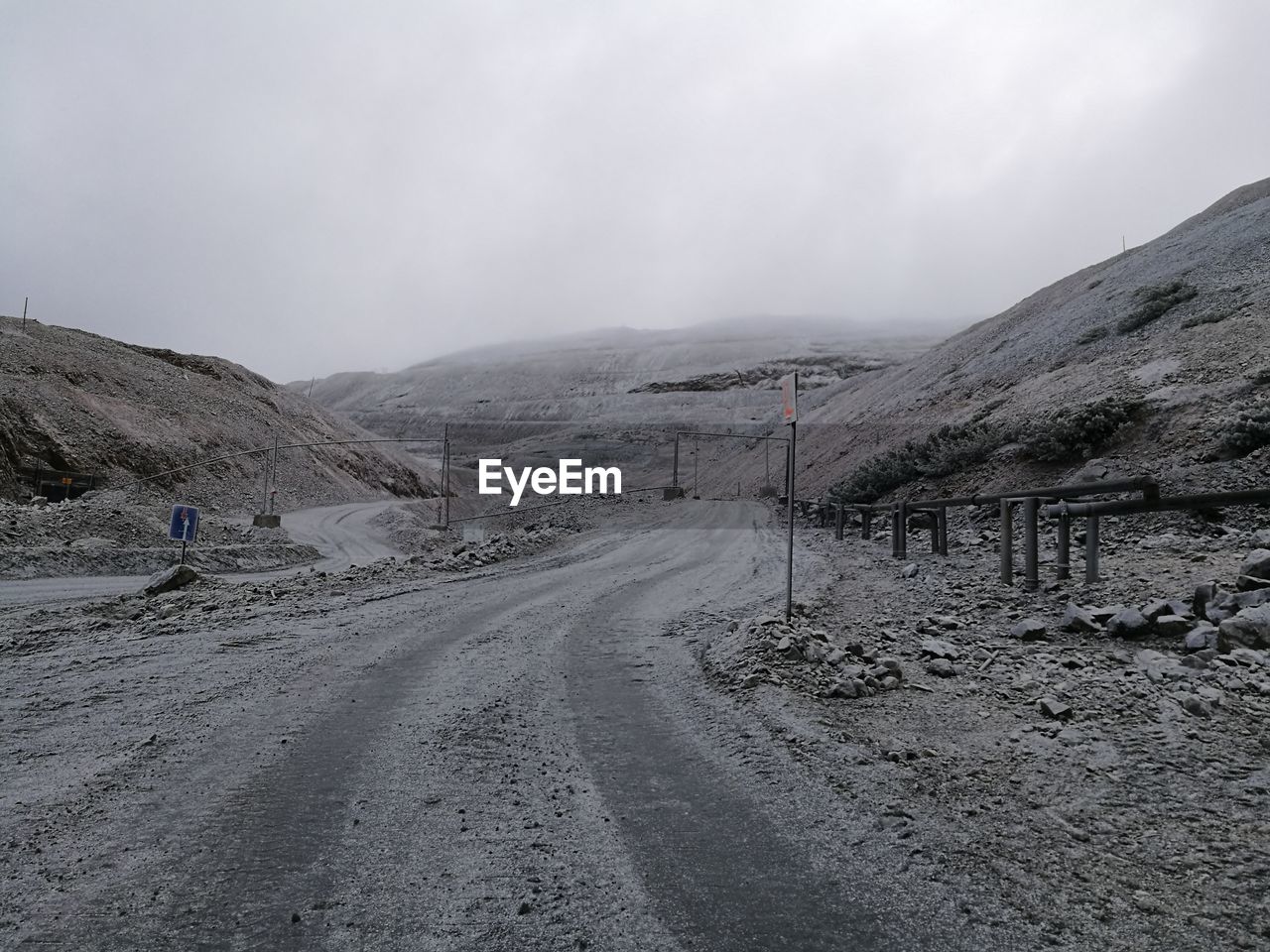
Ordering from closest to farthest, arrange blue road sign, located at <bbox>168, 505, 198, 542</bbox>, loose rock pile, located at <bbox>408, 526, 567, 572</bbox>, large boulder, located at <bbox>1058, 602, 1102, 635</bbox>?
large boulder, located at <bbox>1058, 602, 1102, 635</bbox>
blue road sign, located at <bbox>168, 505, 198, 542</bbox>
loose rock pile, located at <bbox>408, 526, 567, 572</bbox>

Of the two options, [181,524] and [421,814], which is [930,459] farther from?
[421,814]

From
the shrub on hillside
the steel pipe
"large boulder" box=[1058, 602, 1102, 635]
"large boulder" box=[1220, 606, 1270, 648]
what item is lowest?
"large boulder" box=[1058, 602, 1102, 635]

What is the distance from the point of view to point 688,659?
6.83 meters

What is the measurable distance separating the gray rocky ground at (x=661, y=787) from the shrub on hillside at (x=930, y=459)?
1316 centimetres

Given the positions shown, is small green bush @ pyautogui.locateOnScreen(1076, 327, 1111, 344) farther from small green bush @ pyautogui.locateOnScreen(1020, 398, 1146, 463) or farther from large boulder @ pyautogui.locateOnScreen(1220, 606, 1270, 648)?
large boulder @ pyautogui.locateOnScreen(1220, 606, 1270, 648)

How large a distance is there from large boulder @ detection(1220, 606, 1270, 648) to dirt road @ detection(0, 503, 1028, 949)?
308cm

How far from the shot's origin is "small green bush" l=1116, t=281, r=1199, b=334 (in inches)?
1030

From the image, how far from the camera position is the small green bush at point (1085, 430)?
17.0 metres

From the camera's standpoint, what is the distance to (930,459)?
71.8 feet

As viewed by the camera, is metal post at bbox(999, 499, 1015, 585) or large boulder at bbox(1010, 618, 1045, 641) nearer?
large boulder at bbox(1010, 618, 1045, 641)

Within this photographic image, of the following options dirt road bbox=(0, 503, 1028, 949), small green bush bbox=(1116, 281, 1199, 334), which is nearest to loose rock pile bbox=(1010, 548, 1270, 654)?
dirt road bbox=(0, 503, 1028, 949)

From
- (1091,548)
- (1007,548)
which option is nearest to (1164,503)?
(1091,548)

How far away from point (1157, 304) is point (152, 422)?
162 ft

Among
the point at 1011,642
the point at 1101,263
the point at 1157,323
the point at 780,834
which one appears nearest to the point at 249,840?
the point at 780,834
